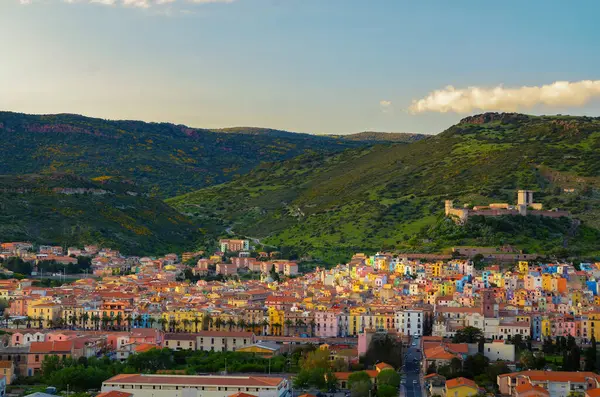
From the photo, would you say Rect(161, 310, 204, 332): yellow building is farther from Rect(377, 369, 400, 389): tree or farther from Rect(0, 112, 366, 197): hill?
Rect(0, 112, 366, 197): hill

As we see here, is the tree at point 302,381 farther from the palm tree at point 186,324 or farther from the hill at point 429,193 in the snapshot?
the hill at point 429,193

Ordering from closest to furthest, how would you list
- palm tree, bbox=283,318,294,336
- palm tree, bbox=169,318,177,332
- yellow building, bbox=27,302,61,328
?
palm tree, bbox=283,318,294,336 → palm tree, bbox=169,318,177,332 → yellow building, bbox=27,302,61,328

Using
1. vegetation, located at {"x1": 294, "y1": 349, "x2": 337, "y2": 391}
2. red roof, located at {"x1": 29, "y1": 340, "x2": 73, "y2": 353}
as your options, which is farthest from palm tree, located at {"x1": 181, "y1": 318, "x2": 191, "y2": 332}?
vegetation, located at {"x1": 294, "y1": 349, "x2": 337, "y2": 391}

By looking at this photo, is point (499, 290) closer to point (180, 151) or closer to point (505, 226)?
point (505, 226)

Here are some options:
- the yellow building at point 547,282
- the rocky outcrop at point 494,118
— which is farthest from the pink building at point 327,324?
the rocky outcrop at point 494,118

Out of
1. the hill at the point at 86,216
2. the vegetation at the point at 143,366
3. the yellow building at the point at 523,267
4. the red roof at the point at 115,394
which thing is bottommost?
the red roof at the point at 115,394

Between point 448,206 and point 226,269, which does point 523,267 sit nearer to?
point 448,206

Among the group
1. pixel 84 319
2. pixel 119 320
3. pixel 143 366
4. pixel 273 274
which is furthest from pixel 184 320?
pixel 273 274
